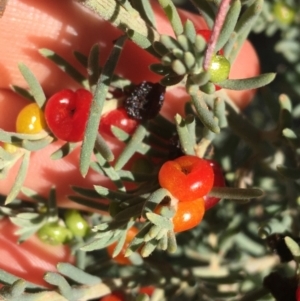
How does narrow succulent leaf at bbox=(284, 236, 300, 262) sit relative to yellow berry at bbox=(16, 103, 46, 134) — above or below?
above

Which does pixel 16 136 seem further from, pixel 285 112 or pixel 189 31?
pixel 285 112

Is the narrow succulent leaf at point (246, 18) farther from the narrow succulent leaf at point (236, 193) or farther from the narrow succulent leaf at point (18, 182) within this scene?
the narrow succulent leaf at point (18, 182)

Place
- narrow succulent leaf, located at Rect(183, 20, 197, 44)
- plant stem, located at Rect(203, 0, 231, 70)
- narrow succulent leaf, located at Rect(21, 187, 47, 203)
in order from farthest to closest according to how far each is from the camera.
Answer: narrow succulent leaf, located at Rect(21, 187, 47, 203) < narrow succulent leaf, located at Rect(183, 20, 197, 44) < plant stem, located at Rect(203, 0, 231, 70)

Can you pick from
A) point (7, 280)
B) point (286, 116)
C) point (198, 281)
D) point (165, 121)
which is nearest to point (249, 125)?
point (286, 116)

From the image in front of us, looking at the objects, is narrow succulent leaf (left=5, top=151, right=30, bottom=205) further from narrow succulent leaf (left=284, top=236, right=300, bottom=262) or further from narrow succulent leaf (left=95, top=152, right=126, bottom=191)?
narrow succulent leaf (left=284, top=236, right=300, bottom=262)

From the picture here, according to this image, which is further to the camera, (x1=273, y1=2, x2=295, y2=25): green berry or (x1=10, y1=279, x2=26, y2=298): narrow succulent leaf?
(x1=273, y1=2, x2=295, y2=25): green berry

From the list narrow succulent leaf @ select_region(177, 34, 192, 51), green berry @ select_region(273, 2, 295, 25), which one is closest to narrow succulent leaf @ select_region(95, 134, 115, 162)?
narrow succulent leaf @ select_region(177, 34, 192, 51)

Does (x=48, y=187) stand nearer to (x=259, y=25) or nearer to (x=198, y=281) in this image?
(x=198, y=281)
